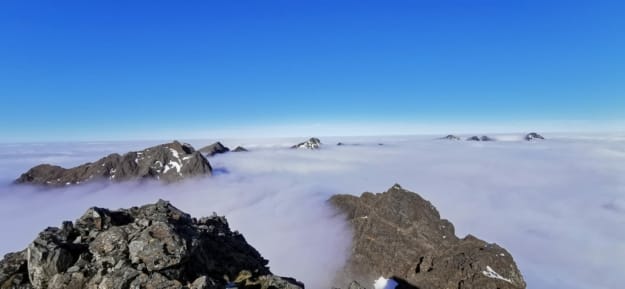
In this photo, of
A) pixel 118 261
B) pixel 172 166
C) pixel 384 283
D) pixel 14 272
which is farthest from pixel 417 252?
pixel 172 166

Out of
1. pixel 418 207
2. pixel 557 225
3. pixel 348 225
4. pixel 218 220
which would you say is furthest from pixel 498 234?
pixel 218 220

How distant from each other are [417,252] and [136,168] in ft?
563

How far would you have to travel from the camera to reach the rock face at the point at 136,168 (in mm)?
181625

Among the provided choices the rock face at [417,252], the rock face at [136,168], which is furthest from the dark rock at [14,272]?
the rock face at [136,168]

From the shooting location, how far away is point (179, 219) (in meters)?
27.1

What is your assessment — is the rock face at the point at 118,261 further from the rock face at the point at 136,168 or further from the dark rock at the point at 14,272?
the rock face at the point at 136,168

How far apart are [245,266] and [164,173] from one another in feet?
574

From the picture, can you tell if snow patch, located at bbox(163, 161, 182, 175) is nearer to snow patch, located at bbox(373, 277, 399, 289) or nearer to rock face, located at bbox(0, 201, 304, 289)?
snow patch, located at bbox(373, 277, 399, 289)

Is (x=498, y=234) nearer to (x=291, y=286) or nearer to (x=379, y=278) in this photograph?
(x=379, y=278)

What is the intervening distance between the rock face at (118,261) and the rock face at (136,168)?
6692 inches

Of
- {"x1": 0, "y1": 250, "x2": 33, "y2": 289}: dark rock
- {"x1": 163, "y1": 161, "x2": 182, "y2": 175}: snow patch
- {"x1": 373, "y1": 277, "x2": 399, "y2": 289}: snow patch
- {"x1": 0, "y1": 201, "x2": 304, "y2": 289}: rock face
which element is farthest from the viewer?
{"x1": 163, "y1": 161, "x2": 182, "y2": 175}: snow patch

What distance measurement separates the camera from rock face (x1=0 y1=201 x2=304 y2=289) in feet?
58.3

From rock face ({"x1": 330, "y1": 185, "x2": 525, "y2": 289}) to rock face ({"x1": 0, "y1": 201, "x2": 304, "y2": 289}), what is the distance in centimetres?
2316

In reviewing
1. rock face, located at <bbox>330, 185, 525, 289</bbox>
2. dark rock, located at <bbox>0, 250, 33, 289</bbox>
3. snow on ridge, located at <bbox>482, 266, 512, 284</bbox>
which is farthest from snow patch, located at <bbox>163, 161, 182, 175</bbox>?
dark rock, located at <bbox>0, 250, 33, 289</bbox>
